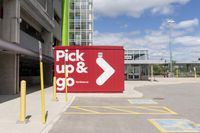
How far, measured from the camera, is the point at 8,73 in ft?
65.7

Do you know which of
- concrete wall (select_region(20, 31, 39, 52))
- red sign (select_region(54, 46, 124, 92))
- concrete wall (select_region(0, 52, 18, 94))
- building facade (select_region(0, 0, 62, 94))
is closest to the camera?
building facade (select_region(0, 0, 62, 94))

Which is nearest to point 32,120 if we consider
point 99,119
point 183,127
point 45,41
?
point 99,119

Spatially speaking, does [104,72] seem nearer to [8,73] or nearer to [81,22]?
[8,73]

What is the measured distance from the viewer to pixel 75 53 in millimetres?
23031

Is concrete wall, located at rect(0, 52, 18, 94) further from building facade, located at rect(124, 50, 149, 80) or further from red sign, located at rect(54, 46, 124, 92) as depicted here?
building facade, located at rect(124, 50, 149, 80)

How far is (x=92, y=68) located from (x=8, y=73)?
5.99m

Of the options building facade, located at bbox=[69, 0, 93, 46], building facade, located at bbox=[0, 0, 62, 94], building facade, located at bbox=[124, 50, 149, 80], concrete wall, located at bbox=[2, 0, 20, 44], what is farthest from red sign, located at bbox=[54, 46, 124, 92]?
building facade, located at bbox=[69, 0, 93, 46]

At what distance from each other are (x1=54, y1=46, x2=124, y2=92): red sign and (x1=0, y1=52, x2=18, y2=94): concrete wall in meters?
3.68

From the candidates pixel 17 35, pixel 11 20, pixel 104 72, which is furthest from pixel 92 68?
pixel 11 20

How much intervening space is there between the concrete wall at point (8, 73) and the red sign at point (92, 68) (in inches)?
145

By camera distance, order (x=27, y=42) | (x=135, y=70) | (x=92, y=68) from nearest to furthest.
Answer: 1. (x=92, y=68)
2. (x=27, y=42)
3. (x=135, y=70)

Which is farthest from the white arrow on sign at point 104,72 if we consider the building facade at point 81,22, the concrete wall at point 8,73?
the building facade at point 81,22

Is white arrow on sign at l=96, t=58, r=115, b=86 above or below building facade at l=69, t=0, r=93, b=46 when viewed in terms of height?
below

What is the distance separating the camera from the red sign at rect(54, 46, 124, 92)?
22.9 m
